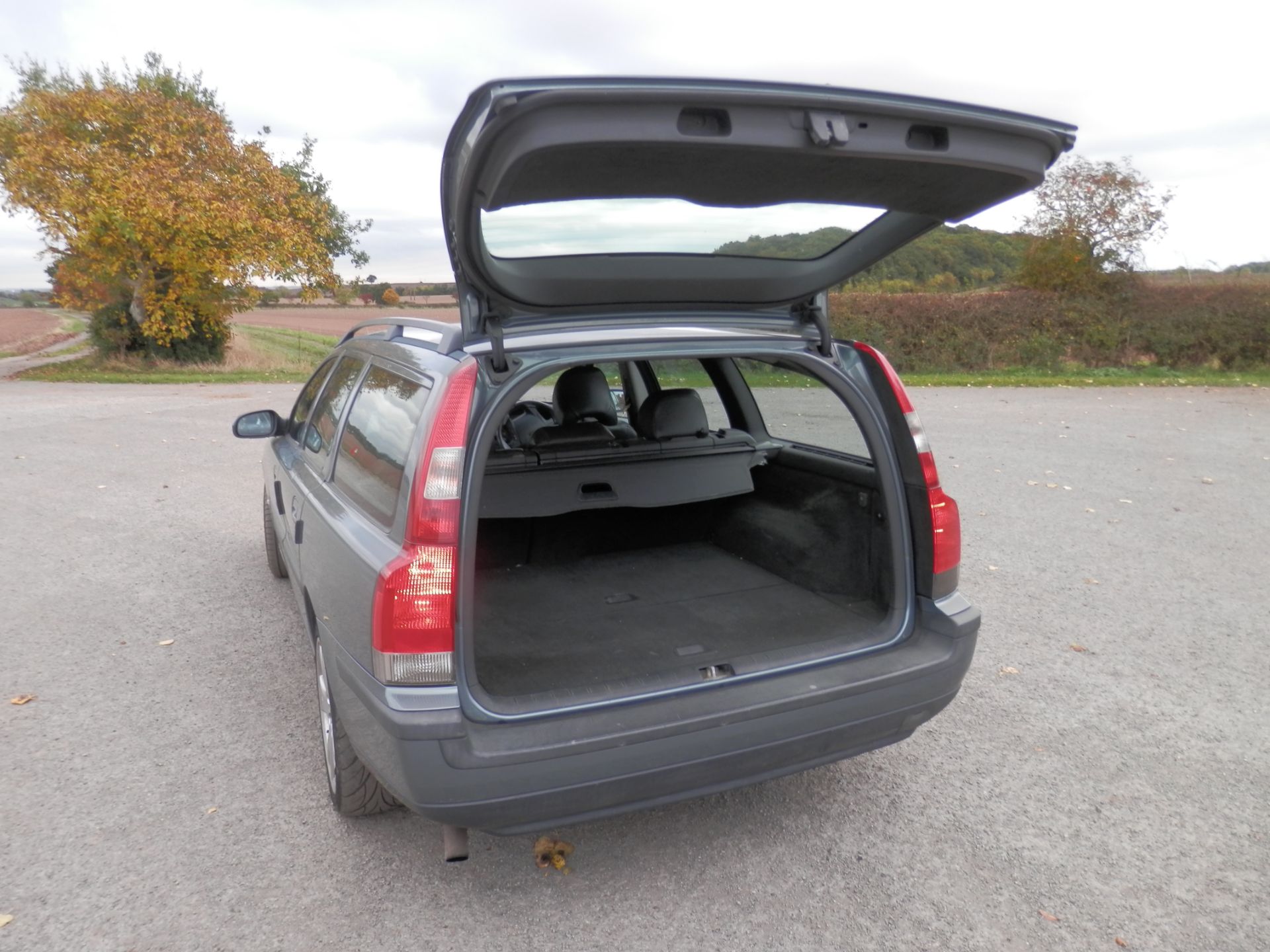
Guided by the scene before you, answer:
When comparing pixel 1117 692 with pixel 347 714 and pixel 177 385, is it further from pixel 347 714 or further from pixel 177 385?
pixel 177 385

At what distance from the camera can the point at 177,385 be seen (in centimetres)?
1759

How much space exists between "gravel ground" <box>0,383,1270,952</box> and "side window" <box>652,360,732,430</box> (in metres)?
0.53

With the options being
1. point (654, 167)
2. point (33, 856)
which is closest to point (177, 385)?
point (33, 856)

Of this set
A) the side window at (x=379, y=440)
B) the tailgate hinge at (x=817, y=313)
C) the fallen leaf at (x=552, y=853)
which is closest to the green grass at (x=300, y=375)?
the side window at (x=379, y=440)

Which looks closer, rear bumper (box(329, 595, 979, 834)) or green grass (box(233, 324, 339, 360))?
rear bumper (box(329, 595, 979, 834))

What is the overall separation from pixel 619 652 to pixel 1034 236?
19.9 metres

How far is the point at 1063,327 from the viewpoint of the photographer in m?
18.5

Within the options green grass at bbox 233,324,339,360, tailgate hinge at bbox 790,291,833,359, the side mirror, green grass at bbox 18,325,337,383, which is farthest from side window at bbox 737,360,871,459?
green grass at bbox 233,324,339,360

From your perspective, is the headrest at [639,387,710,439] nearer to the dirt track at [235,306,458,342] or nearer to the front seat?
the front seat

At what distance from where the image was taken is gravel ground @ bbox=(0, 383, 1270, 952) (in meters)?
2.57

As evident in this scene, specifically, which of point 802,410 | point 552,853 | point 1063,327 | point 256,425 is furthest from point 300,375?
point 552,853

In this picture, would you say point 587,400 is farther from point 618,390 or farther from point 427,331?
point 427,331

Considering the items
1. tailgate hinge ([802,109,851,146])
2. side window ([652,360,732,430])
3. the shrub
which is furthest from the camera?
the shrub

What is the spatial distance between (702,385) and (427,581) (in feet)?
8.82
